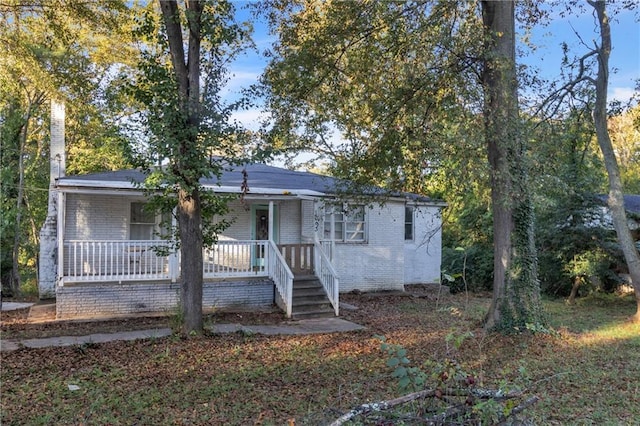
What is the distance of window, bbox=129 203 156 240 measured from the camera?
480 inches

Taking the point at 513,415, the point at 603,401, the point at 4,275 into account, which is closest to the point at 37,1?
the point at 4,275

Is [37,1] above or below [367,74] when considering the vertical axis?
above

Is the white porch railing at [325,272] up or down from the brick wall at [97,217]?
down

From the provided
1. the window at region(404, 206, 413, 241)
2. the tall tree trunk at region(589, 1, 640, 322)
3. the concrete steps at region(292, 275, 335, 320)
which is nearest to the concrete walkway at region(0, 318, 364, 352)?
the concrete steps at region(292, 275, 335, 320)

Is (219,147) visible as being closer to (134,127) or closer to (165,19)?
(134,127)

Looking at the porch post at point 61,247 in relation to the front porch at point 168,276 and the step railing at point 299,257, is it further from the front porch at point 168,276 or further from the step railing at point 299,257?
the step railing at point 299,257

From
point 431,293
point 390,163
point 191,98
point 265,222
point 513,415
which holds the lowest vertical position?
point 431,293

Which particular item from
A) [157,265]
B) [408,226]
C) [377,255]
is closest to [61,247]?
[157,265]

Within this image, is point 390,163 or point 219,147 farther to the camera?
point 390,163

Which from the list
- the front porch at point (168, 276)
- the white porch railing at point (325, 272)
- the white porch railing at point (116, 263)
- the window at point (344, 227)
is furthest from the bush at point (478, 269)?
the white porch railing at point (116, 263)

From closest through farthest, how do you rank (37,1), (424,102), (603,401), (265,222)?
(603,401) < (424,102) < (37,1) < (265,222)

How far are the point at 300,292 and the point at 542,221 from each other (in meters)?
9.46

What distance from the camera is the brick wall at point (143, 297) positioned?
991 centimetres

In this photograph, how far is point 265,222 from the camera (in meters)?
13.6
